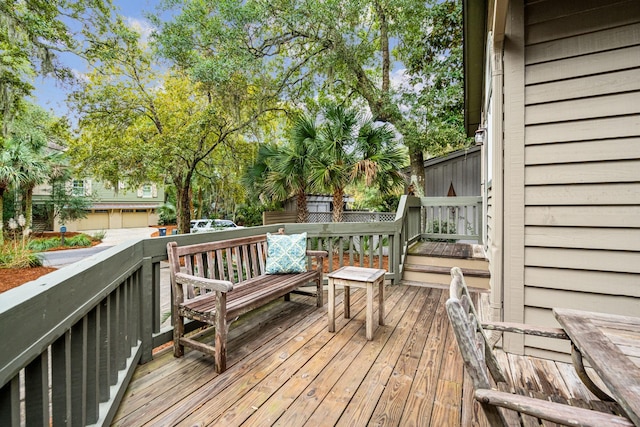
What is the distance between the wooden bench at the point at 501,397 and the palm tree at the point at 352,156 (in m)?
4.49

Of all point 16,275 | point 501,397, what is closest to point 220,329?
point 501,397

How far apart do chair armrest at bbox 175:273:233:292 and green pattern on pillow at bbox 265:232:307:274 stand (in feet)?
3.37

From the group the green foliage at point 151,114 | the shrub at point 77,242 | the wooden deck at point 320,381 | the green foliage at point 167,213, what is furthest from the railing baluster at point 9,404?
the green foliage at point 167,213

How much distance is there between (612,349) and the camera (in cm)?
113

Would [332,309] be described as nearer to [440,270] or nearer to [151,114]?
[440,270]

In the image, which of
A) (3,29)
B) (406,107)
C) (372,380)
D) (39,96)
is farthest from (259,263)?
(39,96)

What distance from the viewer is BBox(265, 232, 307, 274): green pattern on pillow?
3.18m

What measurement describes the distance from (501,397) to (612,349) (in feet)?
1.89

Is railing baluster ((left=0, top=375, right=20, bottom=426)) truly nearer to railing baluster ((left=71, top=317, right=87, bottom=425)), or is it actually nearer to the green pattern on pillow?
railing baluster ((left=71, top=317, right=87, bottom=425))

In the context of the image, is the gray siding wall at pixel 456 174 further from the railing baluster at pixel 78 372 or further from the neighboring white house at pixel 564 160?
the railing baluster at pixel 78 372

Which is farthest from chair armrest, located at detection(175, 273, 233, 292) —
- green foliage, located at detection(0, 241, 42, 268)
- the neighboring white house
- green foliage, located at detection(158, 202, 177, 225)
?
green foliage, located at detection(158, 202, 177, 225)

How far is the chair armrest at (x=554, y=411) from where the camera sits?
0.81 metres

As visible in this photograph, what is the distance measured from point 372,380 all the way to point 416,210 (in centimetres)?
417

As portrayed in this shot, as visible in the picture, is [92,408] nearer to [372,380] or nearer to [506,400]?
[372,380]
